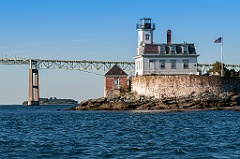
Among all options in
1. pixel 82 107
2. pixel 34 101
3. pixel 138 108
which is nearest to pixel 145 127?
pixel 138 108

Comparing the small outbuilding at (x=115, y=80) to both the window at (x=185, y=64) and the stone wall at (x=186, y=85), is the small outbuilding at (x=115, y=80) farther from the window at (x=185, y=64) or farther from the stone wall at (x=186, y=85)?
the stone wall at (x=186, y=85)

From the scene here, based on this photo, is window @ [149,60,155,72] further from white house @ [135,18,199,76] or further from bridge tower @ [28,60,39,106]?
bridge tower @ [28,60,39,106]

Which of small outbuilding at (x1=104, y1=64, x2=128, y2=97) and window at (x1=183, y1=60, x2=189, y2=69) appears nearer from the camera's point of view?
window at (x1=183, y1=60, x2=189, y2=69)

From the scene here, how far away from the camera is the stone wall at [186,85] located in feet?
208

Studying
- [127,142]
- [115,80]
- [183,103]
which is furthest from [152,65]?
[127,142]

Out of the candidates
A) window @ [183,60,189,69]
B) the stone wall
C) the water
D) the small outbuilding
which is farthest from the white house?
the water

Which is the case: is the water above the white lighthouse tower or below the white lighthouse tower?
below

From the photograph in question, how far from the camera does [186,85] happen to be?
208 ft

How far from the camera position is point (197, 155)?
24.5m

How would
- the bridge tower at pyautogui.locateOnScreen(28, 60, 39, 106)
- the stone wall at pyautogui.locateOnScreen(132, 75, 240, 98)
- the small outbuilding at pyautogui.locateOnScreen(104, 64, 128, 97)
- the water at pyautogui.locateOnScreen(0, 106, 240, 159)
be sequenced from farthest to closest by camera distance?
the bridge tower at pyautogui.locateOnScreen(28, 60, 39, 106)
the small outbuilding at pyautogui.locateOnScreen(104, 64, 128, 97)
the stone wall at pyautogui.locateOnScreen(132, 75, 240, 98)
the water at pyautogui.locateOnScreen(0, 106, 240, 159)

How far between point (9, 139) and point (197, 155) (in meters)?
12.1

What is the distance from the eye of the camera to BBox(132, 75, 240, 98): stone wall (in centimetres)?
6331

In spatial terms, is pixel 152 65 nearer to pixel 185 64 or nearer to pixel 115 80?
pixel 185 64

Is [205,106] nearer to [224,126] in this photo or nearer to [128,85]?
[128,85]
